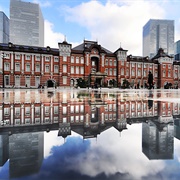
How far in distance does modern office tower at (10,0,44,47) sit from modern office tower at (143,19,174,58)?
74.7 metres

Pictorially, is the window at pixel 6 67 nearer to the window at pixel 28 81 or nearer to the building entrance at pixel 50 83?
the window at pixel 28 81

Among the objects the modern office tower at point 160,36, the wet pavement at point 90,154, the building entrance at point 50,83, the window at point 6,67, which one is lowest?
the wet pavement at point 90,154

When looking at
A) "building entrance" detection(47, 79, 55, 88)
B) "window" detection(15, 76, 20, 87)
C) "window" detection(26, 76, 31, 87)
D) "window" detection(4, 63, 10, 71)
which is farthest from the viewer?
"building entrance" detection(47, 79, 55, 88)

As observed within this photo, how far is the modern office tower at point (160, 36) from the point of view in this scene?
10406 centimetres

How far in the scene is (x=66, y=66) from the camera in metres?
Answer: 39.8

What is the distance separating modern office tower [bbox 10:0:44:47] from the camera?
310ft

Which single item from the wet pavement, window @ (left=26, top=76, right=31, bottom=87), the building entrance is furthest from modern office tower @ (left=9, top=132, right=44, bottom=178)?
the building entrance

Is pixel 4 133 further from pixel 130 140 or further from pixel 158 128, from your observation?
pixel 158 128

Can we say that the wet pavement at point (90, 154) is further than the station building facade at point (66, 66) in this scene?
No

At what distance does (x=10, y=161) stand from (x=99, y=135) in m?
1.05

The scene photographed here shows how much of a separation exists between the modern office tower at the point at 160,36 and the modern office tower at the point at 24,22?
245ft

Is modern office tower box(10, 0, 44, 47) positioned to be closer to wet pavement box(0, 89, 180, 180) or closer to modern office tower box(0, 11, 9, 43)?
modern office tower box(0, 11, 9, 43)

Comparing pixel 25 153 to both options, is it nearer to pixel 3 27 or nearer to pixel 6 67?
pixel 6 67

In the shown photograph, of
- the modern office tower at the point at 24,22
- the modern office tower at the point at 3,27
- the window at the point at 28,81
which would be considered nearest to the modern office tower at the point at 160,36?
the modern office tower at the point at 24,22
